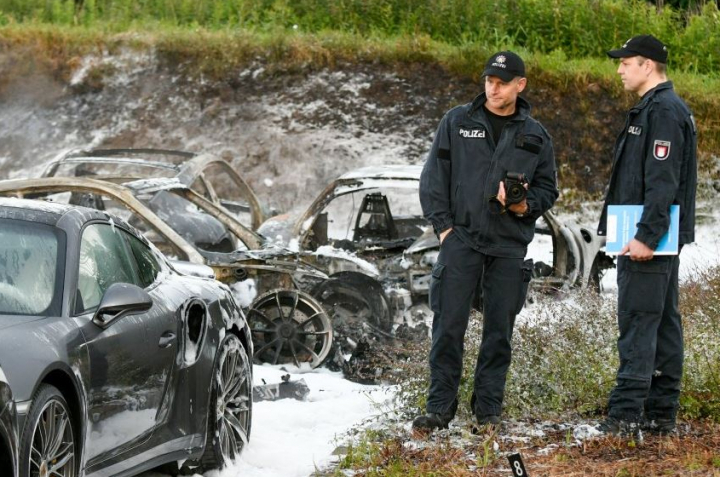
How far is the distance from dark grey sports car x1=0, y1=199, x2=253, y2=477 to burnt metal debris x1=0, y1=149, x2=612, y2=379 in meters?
3.66

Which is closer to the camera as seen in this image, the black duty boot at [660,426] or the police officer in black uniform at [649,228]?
the police officer in black uniform at [649,228]

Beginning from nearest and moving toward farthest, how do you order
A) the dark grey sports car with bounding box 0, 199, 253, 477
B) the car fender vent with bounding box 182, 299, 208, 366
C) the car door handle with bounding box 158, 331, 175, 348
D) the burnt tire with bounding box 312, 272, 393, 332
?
the dark grey sports car with bounding box 0, 199, 253, 477 → the car door handle with bounding box 158, 331, 175, 348 → the car fender vent with bounding box 182, 299, 208, 366 → the burnt tire with bounding box 312, 272, 393, 332

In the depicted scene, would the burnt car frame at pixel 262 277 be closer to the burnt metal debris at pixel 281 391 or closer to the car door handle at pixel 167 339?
the burnt metal debris at pixel 281 391

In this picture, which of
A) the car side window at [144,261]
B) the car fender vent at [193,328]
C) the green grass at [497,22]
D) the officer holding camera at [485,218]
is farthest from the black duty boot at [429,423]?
the green grass at [497,22]

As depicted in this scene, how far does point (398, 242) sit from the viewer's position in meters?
12.6

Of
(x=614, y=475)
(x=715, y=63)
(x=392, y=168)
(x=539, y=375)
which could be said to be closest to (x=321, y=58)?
(x=715, y=63)

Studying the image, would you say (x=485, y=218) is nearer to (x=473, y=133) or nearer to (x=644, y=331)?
(x=473, y=133)

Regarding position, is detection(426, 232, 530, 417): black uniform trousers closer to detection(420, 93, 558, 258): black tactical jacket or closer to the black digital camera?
detection(420, 93, 558, 258): black tactical jacket

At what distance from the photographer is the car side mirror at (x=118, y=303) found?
561 cm

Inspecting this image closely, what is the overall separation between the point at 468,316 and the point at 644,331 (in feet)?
3.27

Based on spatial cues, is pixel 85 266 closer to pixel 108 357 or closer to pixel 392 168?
pixel 108 357

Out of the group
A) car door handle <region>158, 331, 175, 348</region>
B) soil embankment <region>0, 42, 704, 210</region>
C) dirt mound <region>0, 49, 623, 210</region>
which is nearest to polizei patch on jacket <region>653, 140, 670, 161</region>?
car door handle <region>158, 331, 175, 348</region>

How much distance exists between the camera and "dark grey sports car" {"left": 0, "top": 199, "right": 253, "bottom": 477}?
5.14 m

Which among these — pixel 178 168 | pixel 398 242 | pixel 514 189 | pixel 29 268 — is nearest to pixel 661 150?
pixel 514 189
